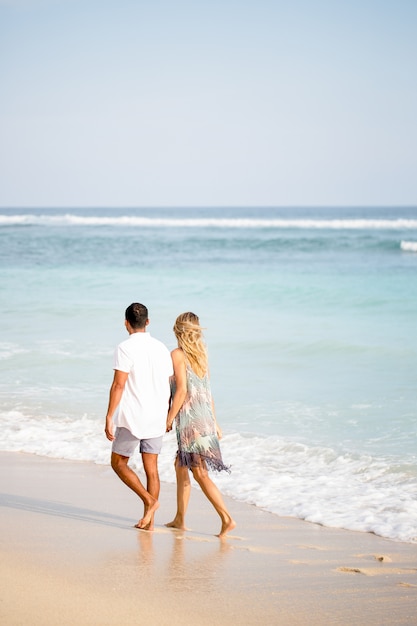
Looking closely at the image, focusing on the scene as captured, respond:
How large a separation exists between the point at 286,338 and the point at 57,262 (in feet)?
54.6

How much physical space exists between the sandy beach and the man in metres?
0.41

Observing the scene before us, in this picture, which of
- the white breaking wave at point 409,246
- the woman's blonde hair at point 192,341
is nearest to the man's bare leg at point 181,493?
the woman's blonde hair at point 192,341

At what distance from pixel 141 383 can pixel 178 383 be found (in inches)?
9.2

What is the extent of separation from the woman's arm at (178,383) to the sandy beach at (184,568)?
2.39 ft

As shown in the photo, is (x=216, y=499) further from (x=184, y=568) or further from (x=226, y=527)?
(x=184, y=568)

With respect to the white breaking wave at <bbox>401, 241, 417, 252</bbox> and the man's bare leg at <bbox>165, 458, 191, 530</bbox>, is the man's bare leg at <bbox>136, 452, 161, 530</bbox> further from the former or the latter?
the white breaking wave at <bbox>401, 241, 417, 252</bbox>

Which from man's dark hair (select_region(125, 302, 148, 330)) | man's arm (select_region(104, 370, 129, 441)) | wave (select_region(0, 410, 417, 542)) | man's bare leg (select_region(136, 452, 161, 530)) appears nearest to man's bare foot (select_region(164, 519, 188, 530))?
man's bare leg (select_region(136, 452, 161, 530))

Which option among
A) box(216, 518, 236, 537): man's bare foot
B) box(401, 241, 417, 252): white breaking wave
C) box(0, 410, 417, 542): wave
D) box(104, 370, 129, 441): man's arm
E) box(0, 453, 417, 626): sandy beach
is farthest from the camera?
box(401, 241, 417, 252): white breaking wave

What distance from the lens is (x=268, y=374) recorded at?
33.9ft

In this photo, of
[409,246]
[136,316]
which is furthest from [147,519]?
[409,246]

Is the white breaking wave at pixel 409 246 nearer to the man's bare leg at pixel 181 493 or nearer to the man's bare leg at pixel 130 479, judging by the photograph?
the man's bare leg at pixel 181 493

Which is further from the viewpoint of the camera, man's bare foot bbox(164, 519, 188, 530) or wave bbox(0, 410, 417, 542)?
wave bbox(0, 410, 417, 542)

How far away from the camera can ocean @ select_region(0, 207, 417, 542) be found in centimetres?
627

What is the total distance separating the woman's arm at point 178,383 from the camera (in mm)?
4844
